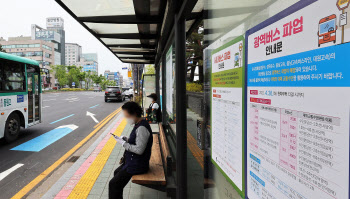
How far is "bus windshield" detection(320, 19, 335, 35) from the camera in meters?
0.62

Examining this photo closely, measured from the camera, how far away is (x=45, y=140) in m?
7.74

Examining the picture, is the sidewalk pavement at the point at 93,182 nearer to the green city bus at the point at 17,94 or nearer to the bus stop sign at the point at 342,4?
the green city bus at the point at 17,94

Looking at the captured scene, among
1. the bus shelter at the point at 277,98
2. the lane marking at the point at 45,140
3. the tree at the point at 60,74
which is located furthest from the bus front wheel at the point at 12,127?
the tree at the point at 60,74

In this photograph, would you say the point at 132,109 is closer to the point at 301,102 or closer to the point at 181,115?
the point at 181,115

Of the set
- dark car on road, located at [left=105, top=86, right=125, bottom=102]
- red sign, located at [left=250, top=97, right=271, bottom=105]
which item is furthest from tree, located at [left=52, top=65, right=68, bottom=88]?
red sign, located at [left=250, top=97, right=271, bottom=105]

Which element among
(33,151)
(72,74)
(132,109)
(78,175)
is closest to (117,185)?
(132,109)

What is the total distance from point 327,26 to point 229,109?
0.74 m

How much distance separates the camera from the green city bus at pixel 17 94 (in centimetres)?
713

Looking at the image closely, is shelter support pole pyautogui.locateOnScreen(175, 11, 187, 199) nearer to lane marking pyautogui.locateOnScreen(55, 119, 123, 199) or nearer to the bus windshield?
the bus windshield

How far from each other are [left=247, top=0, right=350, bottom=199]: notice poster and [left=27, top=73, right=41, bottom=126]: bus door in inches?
370

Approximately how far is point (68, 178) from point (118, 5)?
3.25 metres

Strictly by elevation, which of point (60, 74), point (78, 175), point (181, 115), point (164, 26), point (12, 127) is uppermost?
point (60, 74)

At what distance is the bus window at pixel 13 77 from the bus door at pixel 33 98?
1.42ft

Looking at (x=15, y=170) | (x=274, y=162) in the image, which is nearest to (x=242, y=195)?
(x=274, y=162)
